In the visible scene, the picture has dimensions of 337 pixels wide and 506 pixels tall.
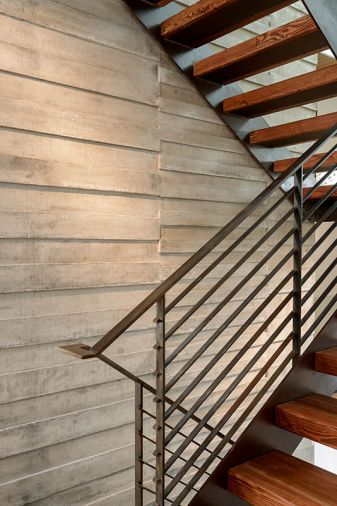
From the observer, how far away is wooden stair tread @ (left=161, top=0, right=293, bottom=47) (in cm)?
199

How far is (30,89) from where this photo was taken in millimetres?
1958

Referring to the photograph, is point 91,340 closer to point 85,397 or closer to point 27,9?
A: point 85,397

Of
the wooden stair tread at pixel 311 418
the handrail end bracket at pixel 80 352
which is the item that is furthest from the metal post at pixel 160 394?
the wooden stair tread at pixel 311 418

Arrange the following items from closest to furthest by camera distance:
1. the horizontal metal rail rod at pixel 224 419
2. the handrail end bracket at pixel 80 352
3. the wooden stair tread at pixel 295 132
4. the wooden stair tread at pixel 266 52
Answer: the handrail end bracket at pixel 80 352 < the horizontal metal rail rod at pixel 224 419 < the wooden stair tread at pixel 266 52 < the wooden stair tread at pixel 295 132

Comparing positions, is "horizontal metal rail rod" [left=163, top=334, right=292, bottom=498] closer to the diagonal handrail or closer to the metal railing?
the metal railing

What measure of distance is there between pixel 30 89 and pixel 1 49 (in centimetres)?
18

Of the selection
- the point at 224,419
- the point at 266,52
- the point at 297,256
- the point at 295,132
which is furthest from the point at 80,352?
the point at 295,132

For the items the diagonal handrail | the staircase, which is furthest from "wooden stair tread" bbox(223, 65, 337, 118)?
the diagonal handrail

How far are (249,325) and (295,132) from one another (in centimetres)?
111

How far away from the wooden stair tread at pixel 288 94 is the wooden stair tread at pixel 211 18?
355mm

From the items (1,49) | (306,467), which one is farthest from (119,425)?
(1,49)

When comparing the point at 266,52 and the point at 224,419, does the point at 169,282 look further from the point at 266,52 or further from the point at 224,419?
the point at 266,52

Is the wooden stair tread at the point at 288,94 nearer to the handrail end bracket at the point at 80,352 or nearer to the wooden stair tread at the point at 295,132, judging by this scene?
the wooden stair tread at the point at 295,132

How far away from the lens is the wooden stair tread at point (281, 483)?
151 centimetres
